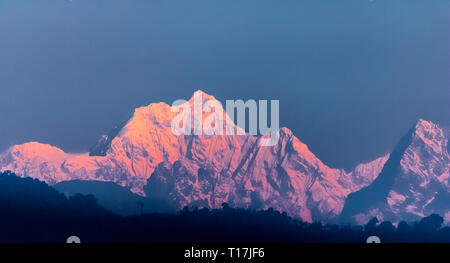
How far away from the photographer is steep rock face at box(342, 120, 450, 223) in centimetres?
1459

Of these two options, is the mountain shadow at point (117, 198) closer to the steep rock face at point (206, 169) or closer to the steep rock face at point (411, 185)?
the steep rock face at point (206, 169)

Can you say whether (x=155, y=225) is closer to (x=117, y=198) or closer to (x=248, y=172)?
(x=117, y=198)

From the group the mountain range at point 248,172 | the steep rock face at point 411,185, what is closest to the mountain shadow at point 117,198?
the mountain range at point 248,172

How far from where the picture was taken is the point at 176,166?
49.3 ft

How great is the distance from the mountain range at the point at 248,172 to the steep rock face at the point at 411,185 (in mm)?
19

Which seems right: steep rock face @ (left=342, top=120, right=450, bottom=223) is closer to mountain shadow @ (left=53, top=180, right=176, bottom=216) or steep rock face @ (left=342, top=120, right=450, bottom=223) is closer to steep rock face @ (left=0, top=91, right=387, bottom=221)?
steep rock face @ (left=0, top=91, right=387, bottom=221)

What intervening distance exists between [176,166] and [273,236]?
2.42 metres

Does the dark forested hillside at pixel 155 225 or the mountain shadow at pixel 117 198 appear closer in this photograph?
the dark forested hillside at pixel 155 225

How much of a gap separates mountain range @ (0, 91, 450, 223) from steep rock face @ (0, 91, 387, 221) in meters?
0.02

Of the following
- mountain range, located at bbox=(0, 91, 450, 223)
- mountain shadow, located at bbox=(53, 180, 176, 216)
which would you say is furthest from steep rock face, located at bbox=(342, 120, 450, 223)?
mountain shadow, located at bbox=(53, 180, 176, 216)

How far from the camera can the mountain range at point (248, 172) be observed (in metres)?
14.6

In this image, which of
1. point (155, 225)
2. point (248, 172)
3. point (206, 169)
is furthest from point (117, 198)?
point (248, 172)
